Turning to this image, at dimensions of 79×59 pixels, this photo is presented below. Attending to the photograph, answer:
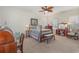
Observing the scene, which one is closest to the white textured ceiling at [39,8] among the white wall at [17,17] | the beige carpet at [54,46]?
the white wall at [17,17]

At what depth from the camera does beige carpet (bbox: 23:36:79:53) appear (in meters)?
2.38

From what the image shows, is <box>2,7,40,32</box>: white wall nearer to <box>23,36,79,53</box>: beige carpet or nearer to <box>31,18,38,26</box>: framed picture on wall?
<box>31,18,38,26</box>: framed picture on wall

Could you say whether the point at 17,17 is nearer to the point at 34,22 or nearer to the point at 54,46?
the point at 34,22

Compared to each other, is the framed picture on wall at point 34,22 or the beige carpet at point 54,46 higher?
the framed picture on wall at point 34,22

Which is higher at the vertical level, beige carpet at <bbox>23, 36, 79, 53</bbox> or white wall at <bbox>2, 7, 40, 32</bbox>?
white wall at <bbox>2, 7, 40, 32</bbox>

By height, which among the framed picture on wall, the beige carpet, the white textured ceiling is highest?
the white textured ceiling

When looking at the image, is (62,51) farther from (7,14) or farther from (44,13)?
(7,14)

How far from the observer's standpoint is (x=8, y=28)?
2.34 m

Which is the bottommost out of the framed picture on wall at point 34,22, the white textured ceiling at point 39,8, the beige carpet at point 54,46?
the beige carpet at point 54,46

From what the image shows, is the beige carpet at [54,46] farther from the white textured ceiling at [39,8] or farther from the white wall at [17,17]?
the white textured ceiling at [39,8]

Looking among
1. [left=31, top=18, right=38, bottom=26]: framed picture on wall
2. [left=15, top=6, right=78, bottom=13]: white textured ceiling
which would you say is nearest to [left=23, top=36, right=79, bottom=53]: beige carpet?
[left=31, top=18, right=38, bottom=26]: framed picture on wall

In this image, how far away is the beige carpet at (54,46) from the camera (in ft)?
7.81

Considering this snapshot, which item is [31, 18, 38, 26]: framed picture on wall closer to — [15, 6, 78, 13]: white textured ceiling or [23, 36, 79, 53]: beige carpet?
[15, 6, 78, 13]: white textured ceiling
